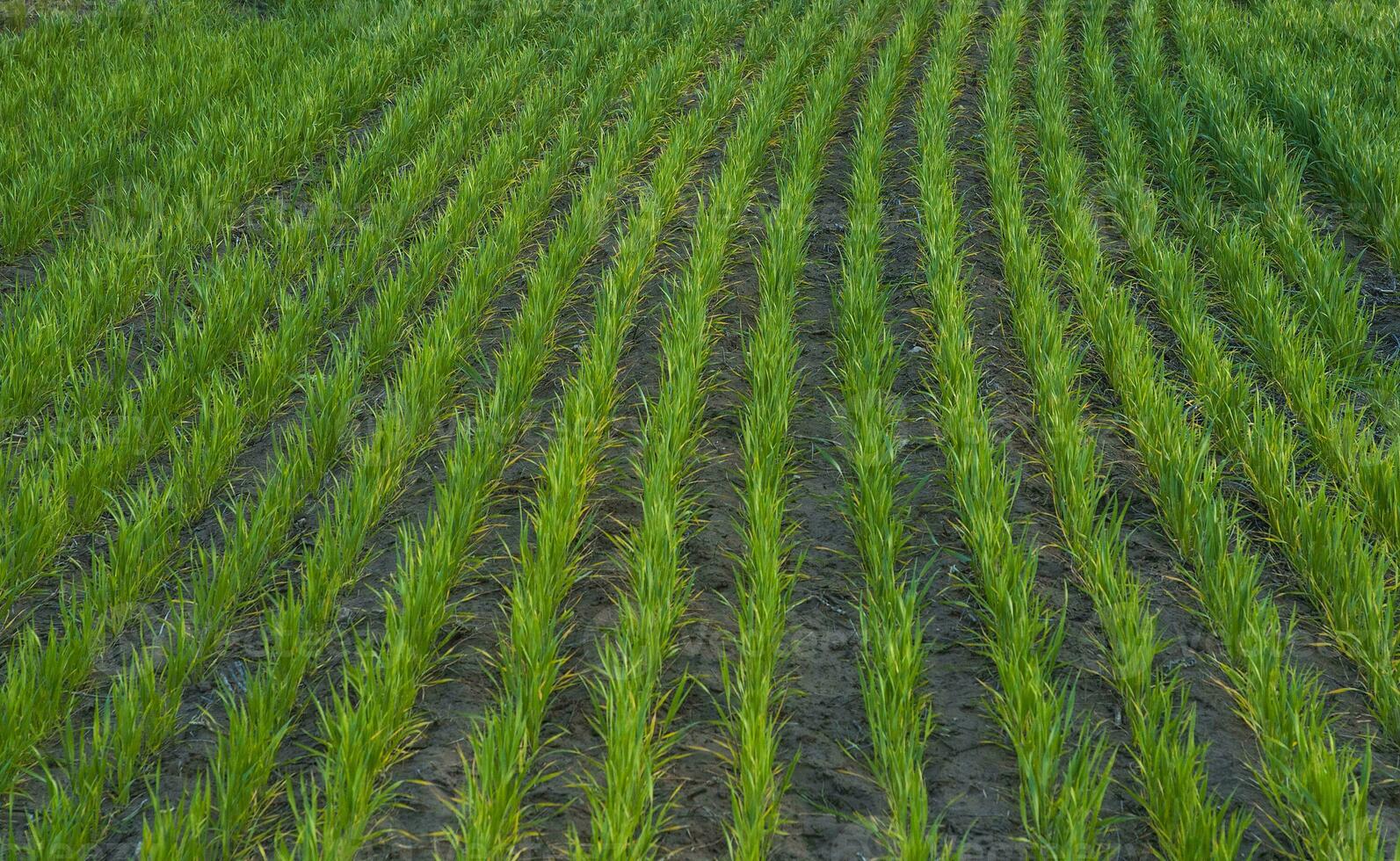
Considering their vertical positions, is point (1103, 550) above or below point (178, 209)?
below

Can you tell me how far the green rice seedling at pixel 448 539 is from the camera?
2104 mm

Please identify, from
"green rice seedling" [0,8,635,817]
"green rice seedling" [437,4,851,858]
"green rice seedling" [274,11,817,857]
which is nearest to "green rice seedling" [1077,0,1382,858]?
"green rice seedling" [437,4,851,858]

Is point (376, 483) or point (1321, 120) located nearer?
point (376, 483)

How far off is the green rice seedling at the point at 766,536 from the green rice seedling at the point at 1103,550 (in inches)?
25.9

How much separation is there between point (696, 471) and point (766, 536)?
57 cm

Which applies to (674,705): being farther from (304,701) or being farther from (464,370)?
(464,370)

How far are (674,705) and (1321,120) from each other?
4.40 meters

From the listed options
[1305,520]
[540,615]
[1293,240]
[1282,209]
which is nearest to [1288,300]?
[1293,240]

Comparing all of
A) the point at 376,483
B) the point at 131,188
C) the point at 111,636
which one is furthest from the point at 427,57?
the point at 111,636

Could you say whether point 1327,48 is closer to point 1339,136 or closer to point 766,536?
point 1339,136

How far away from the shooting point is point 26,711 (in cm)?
221

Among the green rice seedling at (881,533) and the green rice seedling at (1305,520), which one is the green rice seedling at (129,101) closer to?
the green rice seedling at (881,533)

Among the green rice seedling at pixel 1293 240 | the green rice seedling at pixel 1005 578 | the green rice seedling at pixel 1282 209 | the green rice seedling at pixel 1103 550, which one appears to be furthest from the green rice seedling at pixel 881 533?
the green rice seedling at pixel 1282 209

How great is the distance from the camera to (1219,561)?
2.64 m
